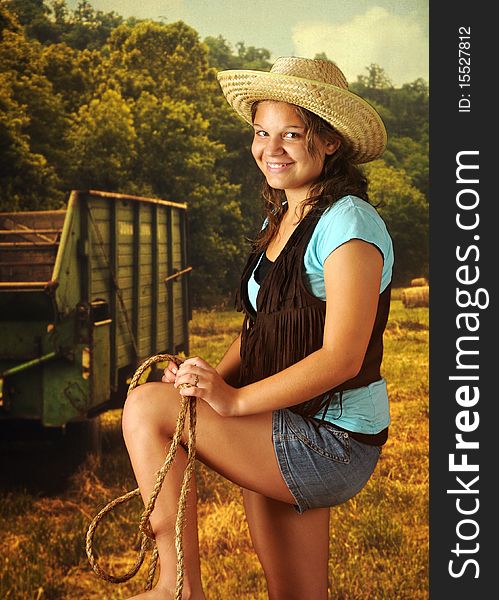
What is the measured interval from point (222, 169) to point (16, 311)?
54.5 inches

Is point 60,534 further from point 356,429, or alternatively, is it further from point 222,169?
point 356,429

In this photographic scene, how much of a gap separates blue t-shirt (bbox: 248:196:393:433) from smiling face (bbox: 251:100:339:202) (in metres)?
0.15

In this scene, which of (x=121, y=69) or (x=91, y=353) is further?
(x=121, y=69)

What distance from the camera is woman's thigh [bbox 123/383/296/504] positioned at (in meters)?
1.65

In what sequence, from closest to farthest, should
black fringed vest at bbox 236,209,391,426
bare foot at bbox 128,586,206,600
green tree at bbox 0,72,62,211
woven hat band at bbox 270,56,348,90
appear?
bare foot at bbox 128,586,206,600 → black fringed vest at bbox 236,209,391,426 → woven hat band at bbox 270,56,348,90 → green tree at bbox 0,72,62,211

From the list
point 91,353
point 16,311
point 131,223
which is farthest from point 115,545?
point 131,223

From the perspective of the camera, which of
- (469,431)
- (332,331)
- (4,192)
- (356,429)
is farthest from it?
(4,192)

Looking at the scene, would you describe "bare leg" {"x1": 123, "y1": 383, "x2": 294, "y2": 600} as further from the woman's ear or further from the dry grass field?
the dry grass field

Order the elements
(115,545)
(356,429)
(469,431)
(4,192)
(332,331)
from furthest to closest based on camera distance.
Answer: (4,192)
(115,545)
(469,431)
(356,429)
(332,331)

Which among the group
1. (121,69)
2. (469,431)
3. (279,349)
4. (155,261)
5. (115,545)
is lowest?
(115,545)

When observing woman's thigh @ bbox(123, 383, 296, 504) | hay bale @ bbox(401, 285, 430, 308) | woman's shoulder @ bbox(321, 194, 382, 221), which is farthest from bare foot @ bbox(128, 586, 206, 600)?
hay bale @ bbox(401, 285, 430, 308)

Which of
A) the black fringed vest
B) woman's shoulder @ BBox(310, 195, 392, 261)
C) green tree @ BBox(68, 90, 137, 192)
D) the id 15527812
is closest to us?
woman's shoulder @ BBox(310, 195, 392, 261)

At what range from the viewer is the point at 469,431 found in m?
3.70

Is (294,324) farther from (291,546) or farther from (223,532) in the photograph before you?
(223,532)
